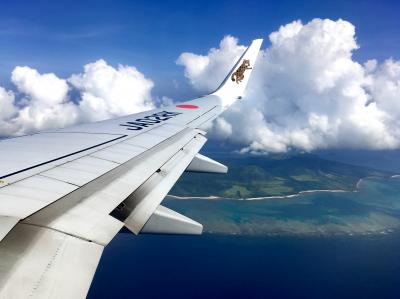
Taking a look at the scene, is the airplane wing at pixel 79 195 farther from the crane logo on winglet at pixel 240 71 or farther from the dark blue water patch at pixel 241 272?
the dark blue water patch at pixel 241 272

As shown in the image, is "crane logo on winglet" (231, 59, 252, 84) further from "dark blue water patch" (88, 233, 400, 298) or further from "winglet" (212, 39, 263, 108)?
"dark blue water patch" (88, 233, 400, 298)

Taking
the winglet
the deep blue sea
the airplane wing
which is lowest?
the deep blue sea

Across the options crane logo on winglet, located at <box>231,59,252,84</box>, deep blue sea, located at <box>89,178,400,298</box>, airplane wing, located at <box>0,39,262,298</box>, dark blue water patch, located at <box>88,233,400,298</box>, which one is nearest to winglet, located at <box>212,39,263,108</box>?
crane logo on winglet, located at <box>231,59,252,84</box>

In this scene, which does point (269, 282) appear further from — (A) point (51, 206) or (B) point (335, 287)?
(A) point (51, 206)

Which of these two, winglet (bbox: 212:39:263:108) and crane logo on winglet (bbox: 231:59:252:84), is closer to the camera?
winglet (bbox: 212:39:263:108)

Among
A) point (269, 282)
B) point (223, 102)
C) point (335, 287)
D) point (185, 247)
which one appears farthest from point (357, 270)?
point (223, 102)

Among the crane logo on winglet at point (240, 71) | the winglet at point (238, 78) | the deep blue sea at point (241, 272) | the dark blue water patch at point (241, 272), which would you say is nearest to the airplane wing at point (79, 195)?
the winglet at point (238, 78)

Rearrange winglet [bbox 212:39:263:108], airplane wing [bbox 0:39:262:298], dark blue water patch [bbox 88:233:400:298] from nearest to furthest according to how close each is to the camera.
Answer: airplane wing [bbox 0:39:262:298]
winglet [bbox 212:39:263:108]
dark blue water patch [bbox 88:233:400:298]

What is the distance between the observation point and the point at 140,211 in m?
5.33

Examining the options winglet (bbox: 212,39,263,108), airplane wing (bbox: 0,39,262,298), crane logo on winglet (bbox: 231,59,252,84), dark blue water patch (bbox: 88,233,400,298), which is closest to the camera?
airplane wing (bbox: 0,39,262,298)

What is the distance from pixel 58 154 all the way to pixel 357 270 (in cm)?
19527

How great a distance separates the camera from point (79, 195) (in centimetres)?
457

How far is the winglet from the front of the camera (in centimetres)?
1572

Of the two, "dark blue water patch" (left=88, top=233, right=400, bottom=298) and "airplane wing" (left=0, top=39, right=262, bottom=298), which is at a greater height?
"airplane wing" (left=0, top=39, right=262, bottom=298)
